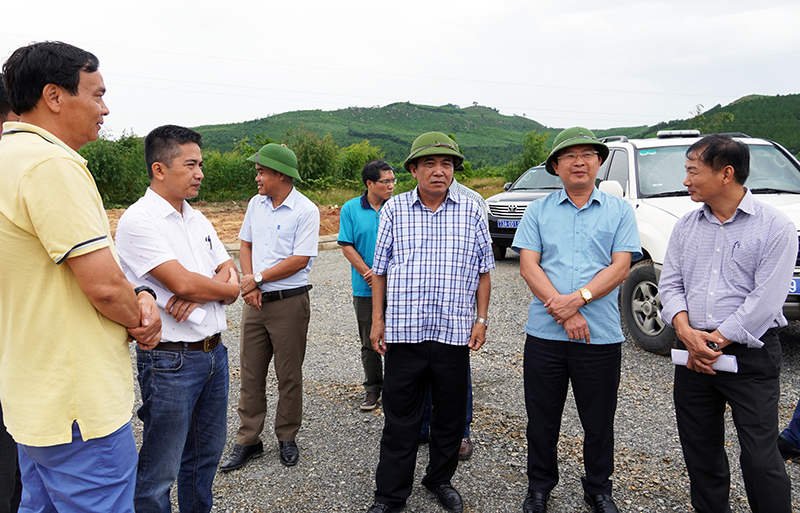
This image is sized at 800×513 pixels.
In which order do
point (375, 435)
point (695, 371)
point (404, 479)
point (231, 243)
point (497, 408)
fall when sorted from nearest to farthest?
point (695, 371) → point (404, 479) → point (375, 435) → point (497, 408) → point (231, 243)

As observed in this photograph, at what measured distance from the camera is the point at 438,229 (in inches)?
119

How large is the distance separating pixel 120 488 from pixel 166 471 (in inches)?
19.8

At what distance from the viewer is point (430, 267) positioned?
3.00 meters

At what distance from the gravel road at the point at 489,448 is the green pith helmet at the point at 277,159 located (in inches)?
76.7

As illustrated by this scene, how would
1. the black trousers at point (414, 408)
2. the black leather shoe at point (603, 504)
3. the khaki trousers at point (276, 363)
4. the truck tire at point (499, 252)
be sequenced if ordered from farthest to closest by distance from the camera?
the truck tire at point (499, 252) < the khaki trousers at point (276, 363) < the black trousers at point (414, 408) < the black leather shoe at point (603, 504)

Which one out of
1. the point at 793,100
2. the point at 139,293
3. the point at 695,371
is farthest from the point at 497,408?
the point at 793,100

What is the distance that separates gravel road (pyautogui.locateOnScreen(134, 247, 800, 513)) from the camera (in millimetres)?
3080

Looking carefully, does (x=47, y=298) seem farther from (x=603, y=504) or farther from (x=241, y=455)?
(x=603, y=504)

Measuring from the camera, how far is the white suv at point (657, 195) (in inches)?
202

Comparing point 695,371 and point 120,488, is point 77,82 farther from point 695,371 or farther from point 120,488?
point 695,371

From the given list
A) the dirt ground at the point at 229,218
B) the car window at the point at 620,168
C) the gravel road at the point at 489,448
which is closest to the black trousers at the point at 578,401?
the gravel road at the point at 489,448

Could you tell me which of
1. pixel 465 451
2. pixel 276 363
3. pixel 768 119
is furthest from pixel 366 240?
pixel 768 119

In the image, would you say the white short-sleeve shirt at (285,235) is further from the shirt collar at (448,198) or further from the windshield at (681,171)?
the windshield at (681,171)

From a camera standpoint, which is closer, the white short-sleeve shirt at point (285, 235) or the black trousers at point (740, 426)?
the black trousers at point (740, 426)
